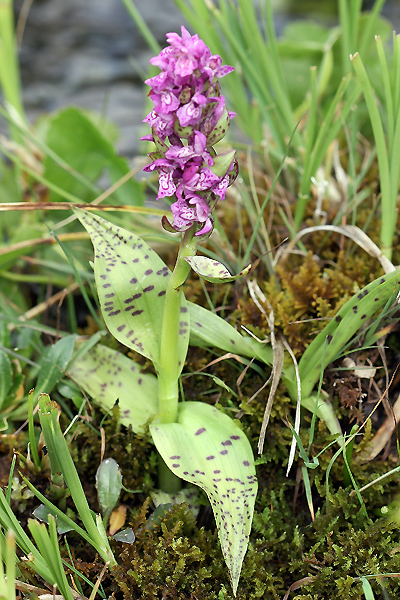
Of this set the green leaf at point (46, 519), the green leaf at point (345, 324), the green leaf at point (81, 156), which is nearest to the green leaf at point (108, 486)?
the green leaf at point (46, 519)

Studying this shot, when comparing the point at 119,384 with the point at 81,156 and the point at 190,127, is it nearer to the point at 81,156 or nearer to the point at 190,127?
the point at 190,127

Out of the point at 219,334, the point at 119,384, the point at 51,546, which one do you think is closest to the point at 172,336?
the point at 219,334

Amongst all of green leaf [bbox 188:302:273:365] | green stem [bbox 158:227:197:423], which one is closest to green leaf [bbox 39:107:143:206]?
green leaf [bbox 188:302:273:365]

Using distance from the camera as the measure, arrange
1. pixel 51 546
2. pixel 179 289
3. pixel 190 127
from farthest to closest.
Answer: pixel 179 289
pixel 190 127
pixel 51 546

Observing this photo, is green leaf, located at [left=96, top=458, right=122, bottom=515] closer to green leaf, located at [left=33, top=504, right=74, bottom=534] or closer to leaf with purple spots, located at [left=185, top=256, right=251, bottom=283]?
green leaf, located at [left=33, top=504, right=74, bottom=534]

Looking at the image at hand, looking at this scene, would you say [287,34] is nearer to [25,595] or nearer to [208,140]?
[208,140]

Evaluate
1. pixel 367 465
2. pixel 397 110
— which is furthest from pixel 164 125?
pixel 367 465

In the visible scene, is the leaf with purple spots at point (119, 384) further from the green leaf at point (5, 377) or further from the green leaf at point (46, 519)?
the green leaf at point (46, 519)
